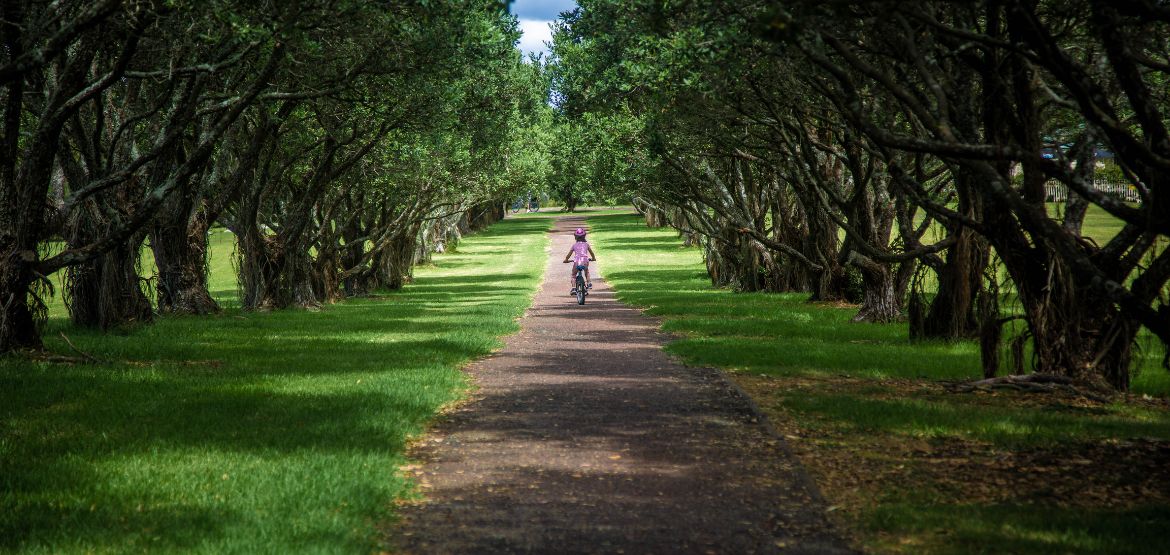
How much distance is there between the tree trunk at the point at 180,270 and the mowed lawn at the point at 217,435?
3.87 meters

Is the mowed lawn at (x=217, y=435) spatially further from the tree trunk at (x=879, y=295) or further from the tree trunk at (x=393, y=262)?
the tree trunk at (x=393, y=262)

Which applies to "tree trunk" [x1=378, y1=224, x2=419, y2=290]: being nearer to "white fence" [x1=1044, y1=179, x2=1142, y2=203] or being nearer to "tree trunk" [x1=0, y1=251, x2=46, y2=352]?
"white fence" [x1=1044, y1=179, x2=1142, y2=203]

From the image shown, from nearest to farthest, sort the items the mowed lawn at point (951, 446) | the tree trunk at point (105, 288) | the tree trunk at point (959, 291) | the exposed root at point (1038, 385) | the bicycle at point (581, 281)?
the mowed lawn at point (951, 446)
the exposed root at point (1038, 385)
the tree trunk at point (959, 291)
the tree trunk at point (105, 288)
the bicycle at point (581, 281)

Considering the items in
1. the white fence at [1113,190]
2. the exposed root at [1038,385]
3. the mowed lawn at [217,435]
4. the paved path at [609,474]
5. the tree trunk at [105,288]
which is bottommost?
the exposed root at [1038,385]

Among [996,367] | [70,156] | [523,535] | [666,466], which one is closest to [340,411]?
[666,466]

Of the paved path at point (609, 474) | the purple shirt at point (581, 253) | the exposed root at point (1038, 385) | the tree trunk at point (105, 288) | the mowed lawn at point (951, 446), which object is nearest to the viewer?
the paved path at point (609, 474)

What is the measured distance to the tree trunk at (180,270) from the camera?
2350 centimetres

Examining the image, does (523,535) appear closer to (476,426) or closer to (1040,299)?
(476,426)

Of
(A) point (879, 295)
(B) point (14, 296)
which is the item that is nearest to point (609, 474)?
(B) point (14, 296)

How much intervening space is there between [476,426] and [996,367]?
6.38 meters

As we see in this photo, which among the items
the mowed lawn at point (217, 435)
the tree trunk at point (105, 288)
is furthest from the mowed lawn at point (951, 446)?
the tree trunk at point (105, 288)

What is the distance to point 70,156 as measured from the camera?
60.4 ft

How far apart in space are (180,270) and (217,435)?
15.7 meters

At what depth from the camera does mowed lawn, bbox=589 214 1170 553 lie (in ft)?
21.6
